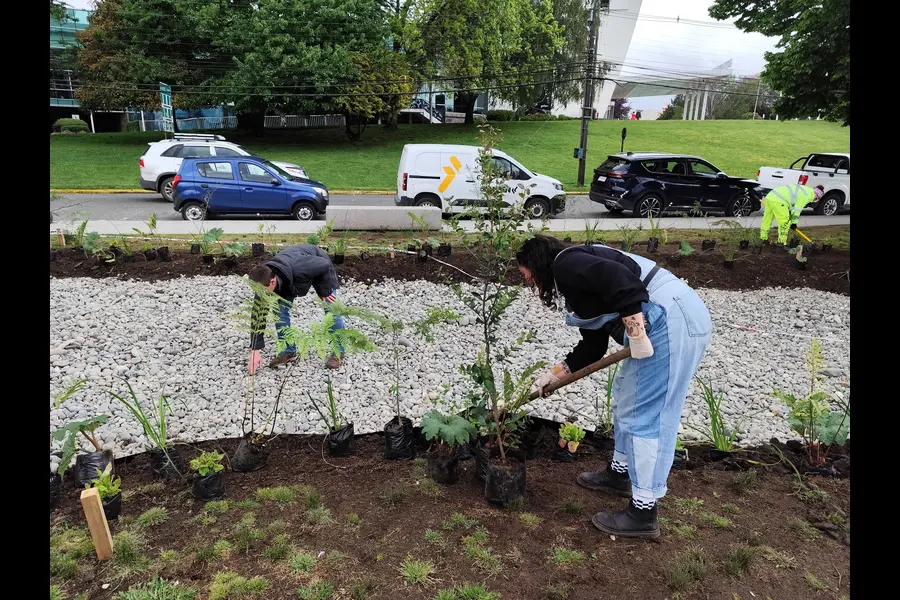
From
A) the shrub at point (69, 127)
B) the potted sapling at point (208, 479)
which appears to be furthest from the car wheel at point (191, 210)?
the shrub at point (69, 127)

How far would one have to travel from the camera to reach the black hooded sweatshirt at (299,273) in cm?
463

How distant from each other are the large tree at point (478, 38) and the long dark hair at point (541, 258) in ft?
90.3

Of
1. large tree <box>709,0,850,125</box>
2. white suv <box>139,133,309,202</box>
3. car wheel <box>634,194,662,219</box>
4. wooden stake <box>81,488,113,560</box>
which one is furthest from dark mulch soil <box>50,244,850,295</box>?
white suv <box>139,133,309,202</box>

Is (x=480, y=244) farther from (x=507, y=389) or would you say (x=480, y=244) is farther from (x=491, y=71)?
(x=491, y=71)

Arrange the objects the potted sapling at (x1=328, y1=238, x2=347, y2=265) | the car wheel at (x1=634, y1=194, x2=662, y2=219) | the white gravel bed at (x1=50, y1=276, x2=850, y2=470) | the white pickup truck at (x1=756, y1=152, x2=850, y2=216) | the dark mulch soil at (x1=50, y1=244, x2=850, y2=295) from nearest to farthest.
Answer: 1. the white gravel bed at (x1=50, y1=276, x2=850, y2=470)
2. the dark mulch soil at (x1=50, y1=244, x2=850, y2=295)
3. the potted sapling at (x1=328, y1=238, x2=347, y2=265)
4. the car wheel at (x1=634, y1=194, x2=662, y2=219)
5. the white pickup truck at (x1=756, y1=152, x2=850, y2=216)

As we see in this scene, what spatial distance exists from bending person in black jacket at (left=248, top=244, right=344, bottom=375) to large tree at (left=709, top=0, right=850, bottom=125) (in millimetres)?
10394

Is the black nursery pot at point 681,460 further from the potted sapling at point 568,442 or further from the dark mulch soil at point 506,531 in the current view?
the potted sapling at point 568,442

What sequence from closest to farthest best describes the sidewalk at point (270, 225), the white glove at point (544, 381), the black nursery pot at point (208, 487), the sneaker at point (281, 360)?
the black nursery pot at point (208, 487) → the white glove at point (544, 381) → the sneaker at point (281, 360) → the sidewalk at point (270, 225)

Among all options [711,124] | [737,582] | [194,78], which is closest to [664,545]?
[737,582]

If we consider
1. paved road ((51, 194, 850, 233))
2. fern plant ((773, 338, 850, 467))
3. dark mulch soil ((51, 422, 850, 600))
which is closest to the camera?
dark mulch soil ((51, 422, 850, 600))

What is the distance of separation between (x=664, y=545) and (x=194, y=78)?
30288mm

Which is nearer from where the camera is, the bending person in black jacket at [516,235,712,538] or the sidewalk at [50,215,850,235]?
the bending person in black jacket at [516,235,712,538]

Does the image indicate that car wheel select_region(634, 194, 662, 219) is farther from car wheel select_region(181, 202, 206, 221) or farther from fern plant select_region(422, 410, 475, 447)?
fern plant select_region(422, 410, 475, 447)

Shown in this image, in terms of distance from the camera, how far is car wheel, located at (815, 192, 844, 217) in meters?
15.5
